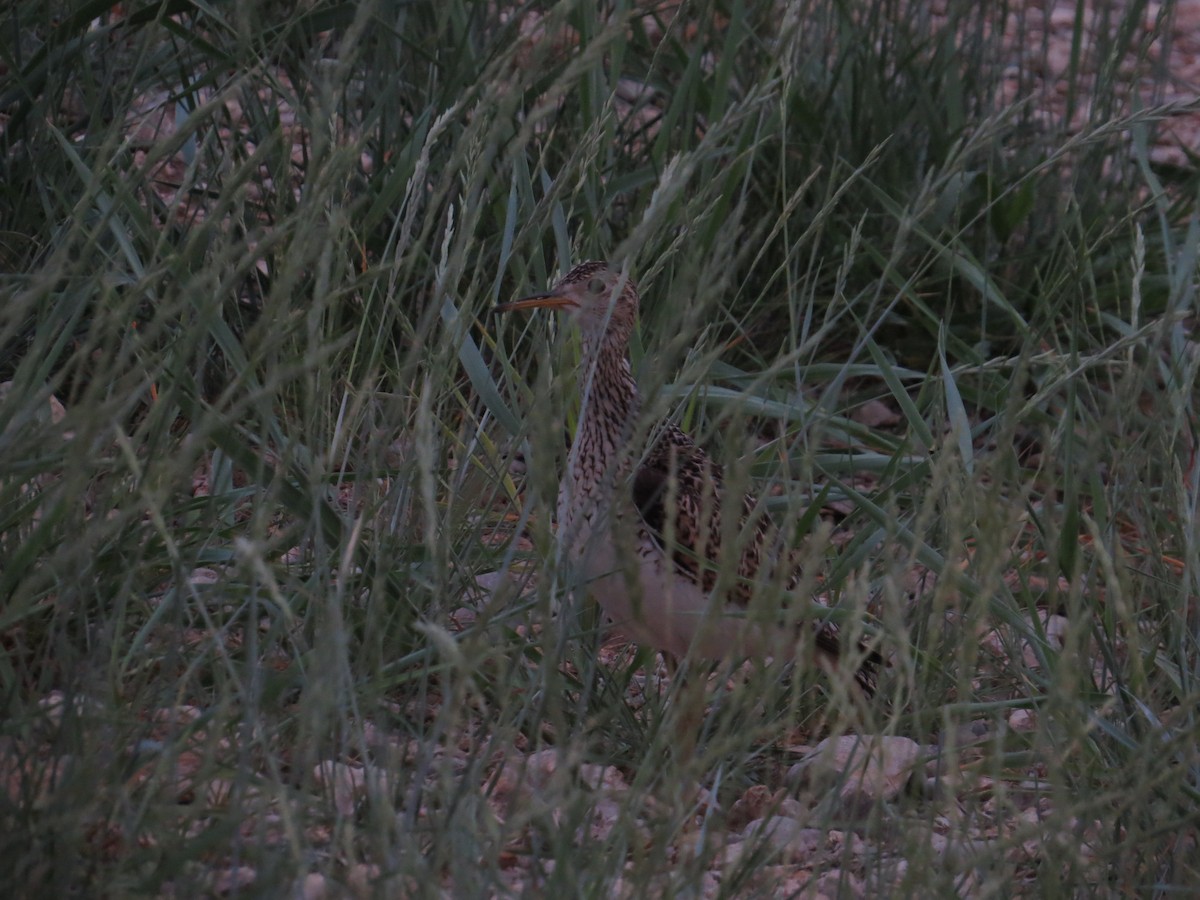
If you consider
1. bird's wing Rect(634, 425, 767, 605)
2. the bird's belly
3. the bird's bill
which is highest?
the bird's bill

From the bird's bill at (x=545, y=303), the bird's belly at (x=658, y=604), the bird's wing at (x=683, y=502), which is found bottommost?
the bird's belly at (x=658, y=604)

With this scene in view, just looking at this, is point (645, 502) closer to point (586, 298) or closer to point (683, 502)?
point (683, 502)

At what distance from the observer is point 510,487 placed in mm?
3266

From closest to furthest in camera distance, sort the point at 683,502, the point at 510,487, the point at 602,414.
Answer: the point at 510,487 < the point at 683,502 < the point at 602,414

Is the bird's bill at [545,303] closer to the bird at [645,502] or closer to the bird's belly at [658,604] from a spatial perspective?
the bird at [645,502]

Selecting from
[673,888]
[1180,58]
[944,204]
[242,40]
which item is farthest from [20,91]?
[1180,58]

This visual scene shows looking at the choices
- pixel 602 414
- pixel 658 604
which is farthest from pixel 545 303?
pixel 658 604

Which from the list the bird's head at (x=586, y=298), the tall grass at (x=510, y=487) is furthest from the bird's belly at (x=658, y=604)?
the bird's head at (x=586, y=298)

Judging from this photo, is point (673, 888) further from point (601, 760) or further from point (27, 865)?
point (27, 865)

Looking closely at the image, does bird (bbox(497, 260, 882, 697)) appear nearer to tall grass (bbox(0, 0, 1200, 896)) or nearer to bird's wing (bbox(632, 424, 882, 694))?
bird's wing (bbox(632, 424, 882, 694))

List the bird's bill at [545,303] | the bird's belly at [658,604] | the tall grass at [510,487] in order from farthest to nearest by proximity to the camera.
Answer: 1. the bird's bill at [545,303]
2. the bird's belly at [658,604]
3. the tall grass at [510,487]

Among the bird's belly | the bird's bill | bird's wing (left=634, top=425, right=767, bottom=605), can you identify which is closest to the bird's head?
the bird's bill

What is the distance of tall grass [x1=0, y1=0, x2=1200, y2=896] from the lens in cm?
185

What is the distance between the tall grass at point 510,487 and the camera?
1854 mm
